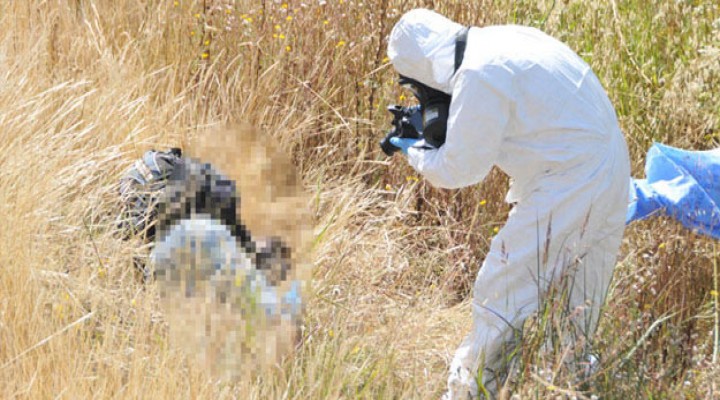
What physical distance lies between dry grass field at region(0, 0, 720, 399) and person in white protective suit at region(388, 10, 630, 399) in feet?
0.60

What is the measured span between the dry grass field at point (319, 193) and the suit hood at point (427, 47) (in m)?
0.54

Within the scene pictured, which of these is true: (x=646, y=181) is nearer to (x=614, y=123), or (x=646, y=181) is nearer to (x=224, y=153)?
(x=614, y=123)

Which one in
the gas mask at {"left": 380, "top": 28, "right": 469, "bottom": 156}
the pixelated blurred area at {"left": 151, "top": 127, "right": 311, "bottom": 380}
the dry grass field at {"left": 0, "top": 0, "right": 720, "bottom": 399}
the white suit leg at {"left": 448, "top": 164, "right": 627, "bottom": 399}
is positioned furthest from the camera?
the gas mask at {"left": 380, "top": 28, "right": 469, "bottom": 156}

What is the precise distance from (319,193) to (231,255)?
1889 millimetres

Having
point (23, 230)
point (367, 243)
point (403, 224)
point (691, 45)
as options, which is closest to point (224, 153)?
point (23, 230)

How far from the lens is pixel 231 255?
328 cm

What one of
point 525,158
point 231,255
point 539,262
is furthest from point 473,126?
point 231,255

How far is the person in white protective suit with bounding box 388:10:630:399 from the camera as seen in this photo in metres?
3.75

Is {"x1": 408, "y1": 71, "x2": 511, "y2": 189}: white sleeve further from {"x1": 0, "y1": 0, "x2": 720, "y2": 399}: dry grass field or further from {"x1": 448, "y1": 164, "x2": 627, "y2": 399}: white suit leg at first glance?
{"x1": 0, "y1": 0, "x2": 720, "y2": 399}: dry grass field

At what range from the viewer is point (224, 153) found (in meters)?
3.45

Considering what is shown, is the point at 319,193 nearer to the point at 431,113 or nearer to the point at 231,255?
the point at 431,113

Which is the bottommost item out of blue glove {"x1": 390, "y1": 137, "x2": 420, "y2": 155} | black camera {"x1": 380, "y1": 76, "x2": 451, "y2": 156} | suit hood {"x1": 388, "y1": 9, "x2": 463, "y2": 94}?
blue glove {"x1": 390, "y1": 137, "x2": 420, "y2": 155}

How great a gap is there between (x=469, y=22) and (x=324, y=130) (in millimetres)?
865

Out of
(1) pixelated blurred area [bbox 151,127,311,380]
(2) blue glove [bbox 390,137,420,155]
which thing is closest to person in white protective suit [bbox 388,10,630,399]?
(2) blue glove [bbox 390,137,420,155]
